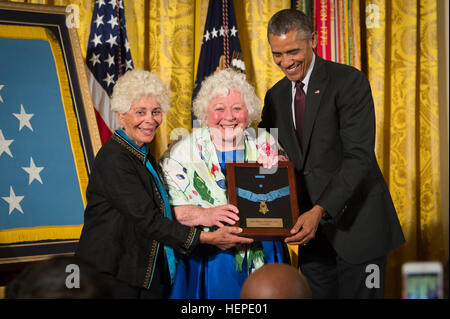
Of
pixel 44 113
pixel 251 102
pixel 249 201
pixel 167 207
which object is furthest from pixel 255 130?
pixel 44 113

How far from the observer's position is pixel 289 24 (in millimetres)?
2402

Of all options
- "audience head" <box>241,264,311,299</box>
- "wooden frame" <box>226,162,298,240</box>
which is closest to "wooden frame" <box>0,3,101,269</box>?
"wooden frame" <box>226,162,298,240</box>

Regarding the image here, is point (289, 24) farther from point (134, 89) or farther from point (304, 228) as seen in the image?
point (304, 228)

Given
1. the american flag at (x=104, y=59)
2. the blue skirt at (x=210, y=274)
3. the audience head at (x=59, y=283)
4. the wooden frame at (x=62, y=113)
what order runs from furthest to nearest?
the american flag at (x=104, y=59) → the wooden frame at (x=62, y=113) → the blue skirt at (x=210, y=274) → the audience head at (x=59, y=283)

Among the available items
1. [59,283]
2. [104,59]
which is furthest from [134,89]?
[104,59]

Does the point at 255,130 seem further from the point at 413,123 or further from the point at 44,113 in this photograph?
the point at 413,123

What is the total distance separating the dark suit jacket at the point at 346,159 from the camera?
2400 millimetres

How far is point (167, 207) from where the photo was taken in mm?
2191

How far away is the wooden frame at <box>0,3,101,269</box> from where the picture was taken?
2.72 metres

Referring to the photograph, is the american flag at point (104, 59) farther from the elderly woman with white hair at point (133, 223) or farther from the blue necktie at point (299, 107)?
the blue necktie at point (299, 107)

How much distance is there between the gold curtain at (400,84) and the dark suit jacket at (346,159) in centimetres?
149

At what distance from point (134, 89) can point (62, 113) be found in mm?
924

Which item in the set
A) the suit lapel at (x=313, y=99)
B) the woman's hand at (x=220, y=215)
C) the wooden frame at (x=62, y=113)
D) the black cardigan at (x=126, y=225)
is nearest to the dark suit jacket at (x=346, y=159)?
the suit lapel at (x=313, y=99)

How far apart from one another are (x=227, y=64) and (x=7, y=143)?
1.70m
